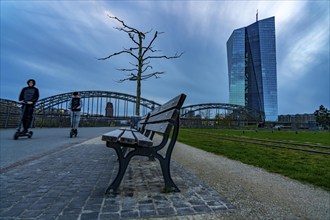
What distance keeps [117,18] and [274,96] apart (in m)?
112

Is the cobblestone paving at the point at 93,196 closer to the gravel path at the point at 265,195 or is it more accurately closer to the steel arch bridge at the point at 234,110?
the gravel path at the point at 265,195

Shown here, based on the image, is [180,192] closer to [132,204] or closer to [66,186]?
[132,204]

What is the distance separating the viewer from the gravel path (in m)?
2.27

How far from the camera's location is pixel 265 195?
2.89 meters

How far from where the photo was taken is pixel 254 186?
3.34 m

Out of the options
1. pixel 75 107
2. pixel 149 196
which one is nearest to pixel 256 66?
pixel 75 107

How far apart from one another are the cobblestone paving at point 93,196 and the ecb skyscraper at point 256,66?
113 m

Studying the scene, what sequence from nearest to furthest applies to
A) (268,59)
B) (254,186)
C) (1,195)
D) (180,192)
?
(1,195) < (180,192) < (254,186) < (268,59)

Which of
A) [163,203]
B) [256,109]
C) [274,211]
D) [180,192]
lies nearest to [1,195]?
[163,203]

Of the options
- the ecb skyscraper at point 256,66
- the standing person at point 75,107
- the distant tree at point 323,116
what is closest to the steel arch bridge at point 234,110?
the ecb skyscraper at point 256,66

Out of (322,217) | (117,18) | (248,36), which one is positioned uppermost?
(248,36)

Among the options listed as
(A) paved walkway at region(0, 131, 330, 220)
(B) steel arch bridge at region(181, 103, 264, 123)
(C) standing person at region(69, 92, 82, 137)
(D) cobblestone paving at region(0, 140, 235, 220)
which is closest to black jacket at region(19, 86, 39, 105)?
(C) standing person at region(69, 92, 82, 137)

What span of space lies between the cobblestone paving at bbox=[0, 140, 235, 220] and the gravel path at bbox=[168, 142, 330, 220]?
186mm

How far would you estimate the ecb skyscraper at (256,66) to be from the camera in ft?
353
